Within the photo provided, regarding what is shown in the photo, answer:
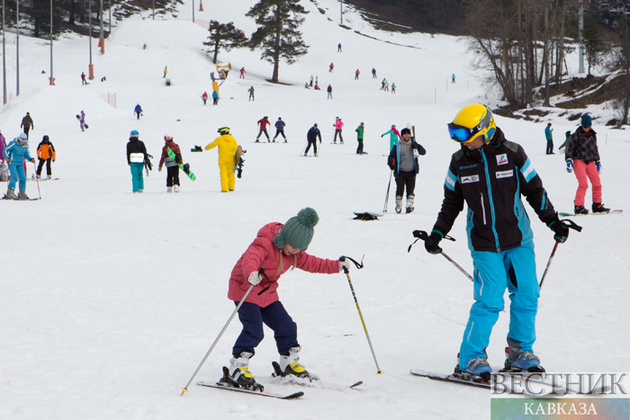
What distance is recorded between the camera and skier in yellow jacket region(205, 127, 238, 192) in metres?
14.3

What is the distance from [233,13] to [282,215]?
82.1 m

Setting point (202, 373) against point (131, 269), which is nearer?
point (202, 373)

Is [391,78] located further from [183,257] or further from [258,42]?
[183,257]

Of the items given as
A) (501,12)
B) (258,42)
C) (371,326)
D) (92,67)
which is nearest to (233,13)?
(258,42)

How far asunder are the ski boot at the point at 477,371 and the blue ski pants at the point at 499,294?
0.11 ft

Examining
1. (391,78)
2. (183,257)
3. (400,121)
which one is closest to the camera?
(183,257)

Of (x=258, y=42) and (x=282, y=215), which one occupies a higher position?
(x=258, y=42)

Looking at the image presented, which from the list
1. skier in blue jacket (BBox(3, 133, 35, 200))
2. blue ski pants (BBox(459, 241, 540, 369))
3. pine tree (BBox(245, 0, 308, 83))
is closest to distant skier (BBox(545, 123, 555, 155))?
skier in blue jacket (BBox(3, 133, 35, 200))

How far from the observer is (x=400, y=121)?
33.8 metres

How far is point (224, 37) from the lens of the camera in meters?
59.4

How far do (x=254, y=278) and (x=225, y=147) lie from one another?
36.4 feet

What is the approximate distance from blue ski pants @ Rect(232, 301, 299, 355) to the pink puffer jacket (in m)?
0.05

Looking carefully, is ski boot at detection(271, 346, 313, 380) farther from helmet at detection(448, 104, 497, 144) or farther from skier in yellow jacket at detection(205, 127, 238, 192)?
skier in yellow jacket at detection(205, 127, 238, 192)

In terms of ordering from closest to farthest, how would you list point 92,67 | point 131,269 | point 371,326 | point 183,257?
point 371,326
point 131,269
point 183,257
point 92,67
